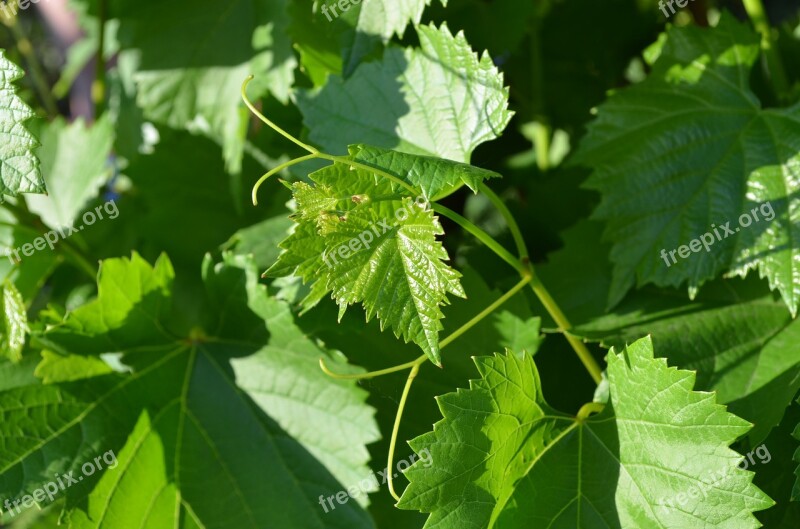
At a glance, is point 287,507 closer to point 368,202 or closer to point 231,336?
point 231,336

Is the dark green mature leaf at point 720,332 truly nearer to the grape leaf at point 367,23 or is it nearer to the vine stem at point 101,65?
the grape leaf at point 367,23

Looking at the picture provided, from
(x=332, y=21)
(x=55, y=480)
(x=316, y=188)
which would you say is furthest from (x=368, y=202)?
(x=55, y=480)
